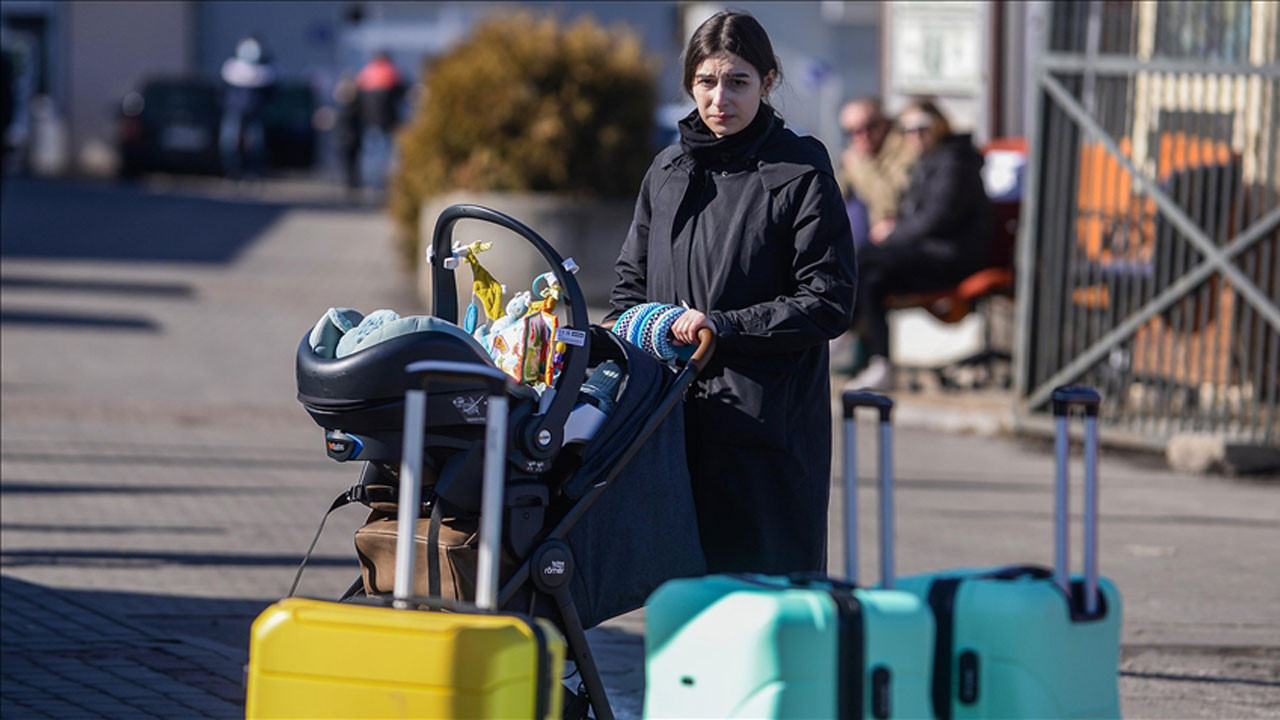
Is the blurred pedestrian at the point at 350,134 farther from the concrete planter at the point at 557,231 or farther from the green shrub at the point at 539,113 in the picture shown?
the concrete planter at the point at 557,231

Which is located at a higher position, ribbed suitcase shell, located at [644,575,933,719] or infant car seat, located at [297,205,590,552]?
infant car seat, located at [297,205,590,552]

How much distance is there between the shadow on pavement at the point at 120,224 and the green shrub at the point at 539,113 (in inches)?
150

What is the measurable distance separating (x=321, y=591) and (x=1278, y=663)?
11.1ft

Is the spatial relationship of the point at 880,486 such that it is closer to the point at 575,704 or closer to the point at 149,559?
the point at 575,704

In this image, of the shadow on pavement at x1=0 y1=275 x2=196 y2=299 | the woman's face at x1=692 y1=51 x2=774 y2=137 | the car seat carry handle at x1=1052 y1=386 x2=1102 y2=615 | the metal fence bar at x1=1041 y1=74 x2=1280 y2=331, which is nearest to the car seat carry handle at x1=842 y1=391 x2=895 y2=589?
the car seat carry handle at x1=1052 y1=386 x2=1102 y2=615

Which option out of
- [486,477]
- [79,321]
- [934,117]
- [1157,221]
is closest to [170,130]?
[79,321]

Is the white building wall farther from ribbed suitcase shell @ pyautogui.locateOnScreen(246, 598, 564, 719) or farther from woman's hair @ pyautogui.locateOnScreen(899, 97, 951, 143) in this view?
ribbed suitcase shell @ pyautogui.locateOnScreen(246, 598, 564, 719)

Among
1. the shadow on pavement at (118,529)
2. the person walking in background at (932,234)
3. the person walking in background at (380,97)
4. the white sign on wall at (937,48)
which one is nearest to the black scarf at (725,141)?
the shadow on pavement at (118,529)

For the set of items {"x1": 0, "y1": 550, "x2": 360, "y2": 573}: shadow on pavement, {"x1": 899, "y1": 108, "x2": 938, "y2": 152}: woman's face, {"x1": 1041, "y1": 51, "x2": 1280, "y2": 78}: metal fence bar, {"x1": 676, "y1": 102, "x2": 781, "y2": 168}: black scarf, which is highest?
{"x1": 1041, "y1": 51, "x2": 1280, "y2": 78}: metal fence bar

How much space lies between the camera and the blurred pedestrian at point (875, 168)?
1249cm

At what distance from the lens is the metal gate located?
32.8 feet

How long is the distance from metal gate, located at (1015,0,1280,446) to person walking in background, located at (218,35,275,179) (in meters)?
20.2

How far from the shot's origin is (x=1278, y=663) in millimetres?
6422

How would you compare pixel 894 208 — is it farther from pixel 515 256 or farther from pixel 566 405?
pixel 566 405
